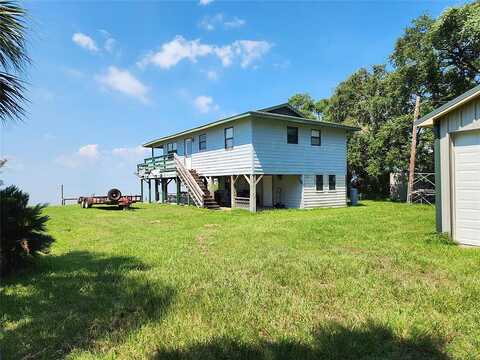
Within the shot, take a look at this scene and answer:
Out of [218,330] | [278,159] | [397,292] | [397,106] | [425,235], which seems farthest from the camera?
[397,106]

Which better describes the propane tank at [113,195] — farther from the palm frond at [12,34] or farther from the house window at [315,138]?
the palm frond at [12,34]

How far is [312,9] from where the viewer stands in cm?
1236

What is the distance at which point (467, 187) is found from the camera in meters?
7.45

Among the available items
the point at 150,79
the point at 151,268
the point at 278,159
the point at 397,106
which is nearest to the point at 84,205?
the point at 150,79

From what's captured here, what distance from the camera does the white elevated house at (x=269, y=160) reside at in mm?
17422

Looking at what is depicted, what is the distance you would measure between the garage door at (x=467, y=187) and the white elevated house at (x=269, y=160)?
10.4 m

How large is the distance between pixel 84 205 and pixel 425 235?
1963 centimetres

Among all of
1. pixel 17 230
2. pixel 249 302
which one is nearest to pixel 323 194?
pixel 249 302

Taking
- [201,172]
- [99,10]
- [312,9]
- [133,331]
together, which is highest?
[312,9]

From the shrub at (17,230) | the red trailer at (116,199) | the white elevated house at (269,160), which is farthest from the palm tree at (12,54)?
the red trailer at (116,199)

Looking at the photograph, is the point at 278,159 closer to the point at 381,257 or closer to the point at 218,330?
the point at 381,257

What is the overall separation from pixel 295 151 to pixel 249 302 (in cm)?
1536

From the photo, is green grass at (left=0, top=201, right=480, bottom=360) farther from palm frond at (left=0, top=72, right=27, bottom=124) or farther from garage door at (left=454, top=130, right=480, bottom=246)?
palm frond at (left=0, top=72, right=27, bottom=124)

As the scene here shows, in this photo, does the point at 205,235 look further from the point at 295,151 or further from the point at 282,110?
the point at 282,110
